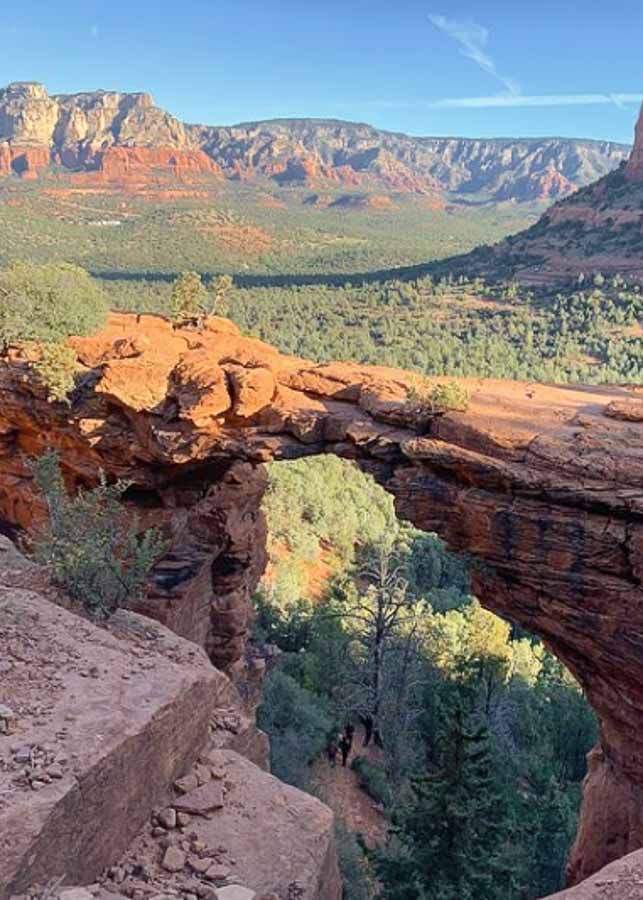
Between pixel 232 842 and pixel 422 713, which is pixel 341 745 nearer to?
pixel 422 713

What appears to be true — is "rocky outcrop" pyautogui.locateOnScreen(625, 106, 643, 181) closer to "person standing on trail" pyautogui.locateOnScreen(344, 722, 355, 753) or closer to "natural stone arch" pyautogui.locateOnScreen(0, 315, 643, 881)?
"natural stone arch" pyautogui.locateOnScreen(0, 315, 643, 881)

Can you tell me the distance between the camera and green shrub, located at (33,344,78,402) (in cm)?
1789

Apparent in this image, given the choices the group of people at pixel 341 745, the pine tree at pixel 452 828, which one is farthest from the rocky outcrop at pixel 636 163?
the pine tree at pixel 452 828

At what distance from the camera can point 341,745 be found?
2127 centimetres

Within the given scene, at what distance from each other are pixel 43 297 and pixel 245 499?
25.7ft

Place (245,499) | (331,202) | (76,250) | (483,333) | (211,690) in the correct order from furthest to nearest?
(331,202) → (76,250) → (483,333) → (245,499) → (211,690)

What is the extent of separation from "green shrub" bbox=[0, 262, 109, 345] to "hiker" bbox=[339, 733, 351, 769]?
13.6 meters

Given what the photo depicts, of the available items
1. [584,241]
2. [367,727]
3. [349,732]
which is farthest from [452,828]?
[584,241]

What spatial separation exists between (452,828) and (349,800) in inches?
362

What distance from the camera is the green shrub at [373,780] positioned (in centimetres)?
1927

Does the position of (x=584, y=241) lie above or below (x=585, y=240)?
below

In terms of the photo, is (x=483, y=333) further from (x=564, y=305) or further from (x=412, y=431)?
(x=412, y=431)

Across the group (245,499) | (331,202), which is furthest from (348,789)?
(331,202)

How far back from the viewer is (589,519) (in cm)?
1175
